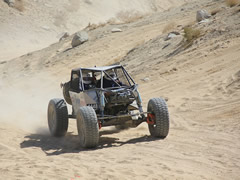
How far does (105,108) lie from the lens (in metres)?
9.27

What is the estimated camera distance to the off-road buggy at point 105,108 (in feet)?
27.5

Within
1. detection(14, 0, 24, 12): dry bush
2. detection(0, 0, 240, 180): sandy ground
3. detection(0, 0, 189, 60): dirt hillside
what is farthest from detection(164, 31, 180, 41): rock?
detection(14, 0, 24, 12): dry bush

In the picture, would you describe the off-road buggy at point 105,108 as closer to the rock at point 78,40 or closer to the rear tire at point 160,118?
the rear tire at point 160,118

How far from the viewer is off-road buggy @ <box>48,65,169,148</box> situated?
8383mm

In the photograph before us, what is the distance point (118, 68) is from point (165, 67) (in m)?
8.36

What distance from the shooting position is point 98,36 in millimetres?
30844

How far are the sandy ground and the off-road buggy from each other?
0.34 meters

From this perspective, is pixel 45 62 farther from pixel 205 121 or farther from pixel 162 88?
pixel 205 121

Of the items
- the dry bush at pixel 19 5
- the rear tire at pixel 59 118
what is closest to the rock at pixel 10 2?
the dry bush at pixel 19 5

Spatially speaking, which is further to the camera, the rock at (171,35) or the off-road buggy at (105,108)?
the rock at (171,35)

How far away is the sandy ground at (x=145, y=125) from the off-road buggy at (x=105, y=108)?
344 mm

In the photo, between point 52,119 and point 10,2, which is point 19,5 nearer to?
point 10,2

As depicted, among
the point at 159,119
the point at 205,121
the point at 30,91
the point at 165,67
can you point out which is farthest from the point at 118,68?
the point at 30,91

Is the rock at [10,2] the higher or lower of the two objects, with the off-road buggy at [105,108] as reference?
higher
